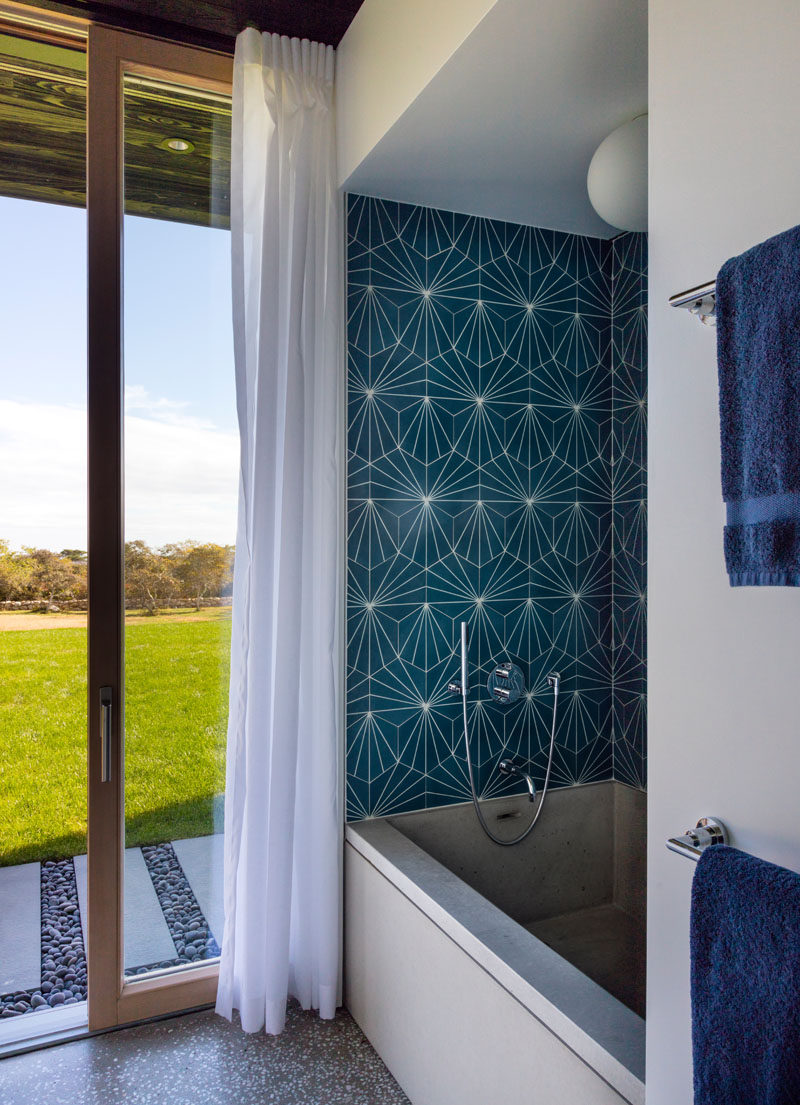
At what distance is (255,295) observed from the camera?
2.13m

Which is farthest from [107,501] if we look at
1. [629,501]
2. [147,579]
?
[629,501]

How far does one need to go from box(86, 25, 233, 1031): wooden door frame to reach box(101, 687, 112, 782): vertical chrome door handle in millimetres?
10

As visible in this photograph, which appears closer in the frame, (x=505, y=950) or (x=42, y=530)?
(x=505, y=950)

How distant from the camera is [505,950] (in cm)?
155

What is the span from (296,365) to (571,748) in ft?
4.90

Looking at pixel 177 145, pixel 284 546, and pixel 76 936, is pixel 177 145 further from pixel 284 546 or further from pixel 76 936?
pixel 76 936

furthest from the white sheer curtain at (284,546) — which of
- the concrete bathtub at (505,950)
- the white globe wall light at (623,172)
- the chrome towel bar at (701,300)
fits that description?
the chrome towel bar at (701,300)

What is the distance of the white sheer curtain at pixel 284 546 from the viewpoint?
2.05 meters

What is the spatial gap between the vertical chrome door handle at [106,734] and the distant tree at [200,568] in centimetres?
33

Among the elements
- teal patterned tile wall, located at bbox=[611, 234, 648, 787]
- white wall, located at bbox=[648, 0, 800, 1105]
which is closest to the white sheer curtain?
teal patterned tile wall, located at bbox=[611, 234, 648, 787]

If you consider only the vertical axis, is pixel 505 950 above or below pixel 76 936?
above

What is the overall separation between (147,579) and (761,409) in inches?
67.4

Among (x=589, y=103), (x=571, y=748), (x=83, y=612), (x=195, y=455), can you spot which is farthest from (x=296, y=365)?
(x=83, y=612)

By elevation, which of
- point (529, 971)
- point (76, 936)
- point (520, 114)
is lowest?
point (76, 936)
